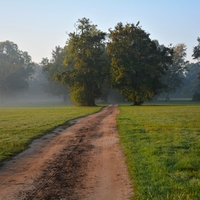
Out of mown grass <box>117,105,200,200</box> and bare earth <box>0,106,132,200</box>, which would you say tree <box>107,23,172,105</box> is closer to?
mown grass <box>117,105,200,200</box>

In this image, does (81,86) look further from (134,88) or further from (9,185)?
(9,185)

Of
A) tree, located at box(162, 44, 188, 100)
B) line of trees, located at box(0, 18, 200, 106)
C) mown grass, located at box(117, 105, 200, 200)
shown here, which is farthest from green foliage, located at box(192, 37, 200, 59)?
mown grass, located at box(117, 105, 200, 200)

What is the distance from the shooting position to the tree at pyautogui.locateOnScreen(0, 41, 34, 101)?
8231cm

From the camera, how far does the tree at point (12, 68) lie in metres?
82.3

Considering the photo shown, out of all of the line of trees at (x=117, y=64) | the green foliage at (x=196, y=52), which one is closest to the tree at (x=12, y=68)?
the line of trees at (x=117, y=64)

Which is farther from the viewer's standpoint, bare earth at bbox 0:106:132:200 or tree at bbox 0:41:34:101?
tree at bbox 0:41:34:101

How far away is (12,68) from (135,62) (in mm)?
49678

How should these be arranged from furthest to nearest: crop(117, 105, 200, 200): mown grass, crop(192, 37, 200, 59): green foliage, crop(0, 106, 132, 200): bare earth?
crop(192, 37, 200, 59): green foliage < crop(0, 106, 132, 200): bare earth < crop(117, 105, 200, 200): mown grass

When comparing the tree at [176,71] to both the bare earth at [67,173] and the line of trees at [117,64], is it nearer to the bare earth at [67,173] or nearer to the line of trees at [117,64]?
the line of trees at [117,64]

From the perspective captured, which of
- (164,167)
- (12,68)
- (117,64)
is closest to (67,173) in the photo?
(164,167)

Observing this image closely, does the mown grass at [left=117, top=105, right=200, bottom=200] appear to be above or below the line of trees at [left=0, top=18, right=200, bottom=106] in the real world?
below

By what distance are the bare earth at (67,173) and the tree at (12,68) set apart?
76358 mm

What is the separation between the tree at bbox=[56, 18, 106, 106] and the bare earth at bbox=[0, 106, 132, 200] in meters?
39.4

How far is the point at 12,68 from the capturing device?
83.0 meters
